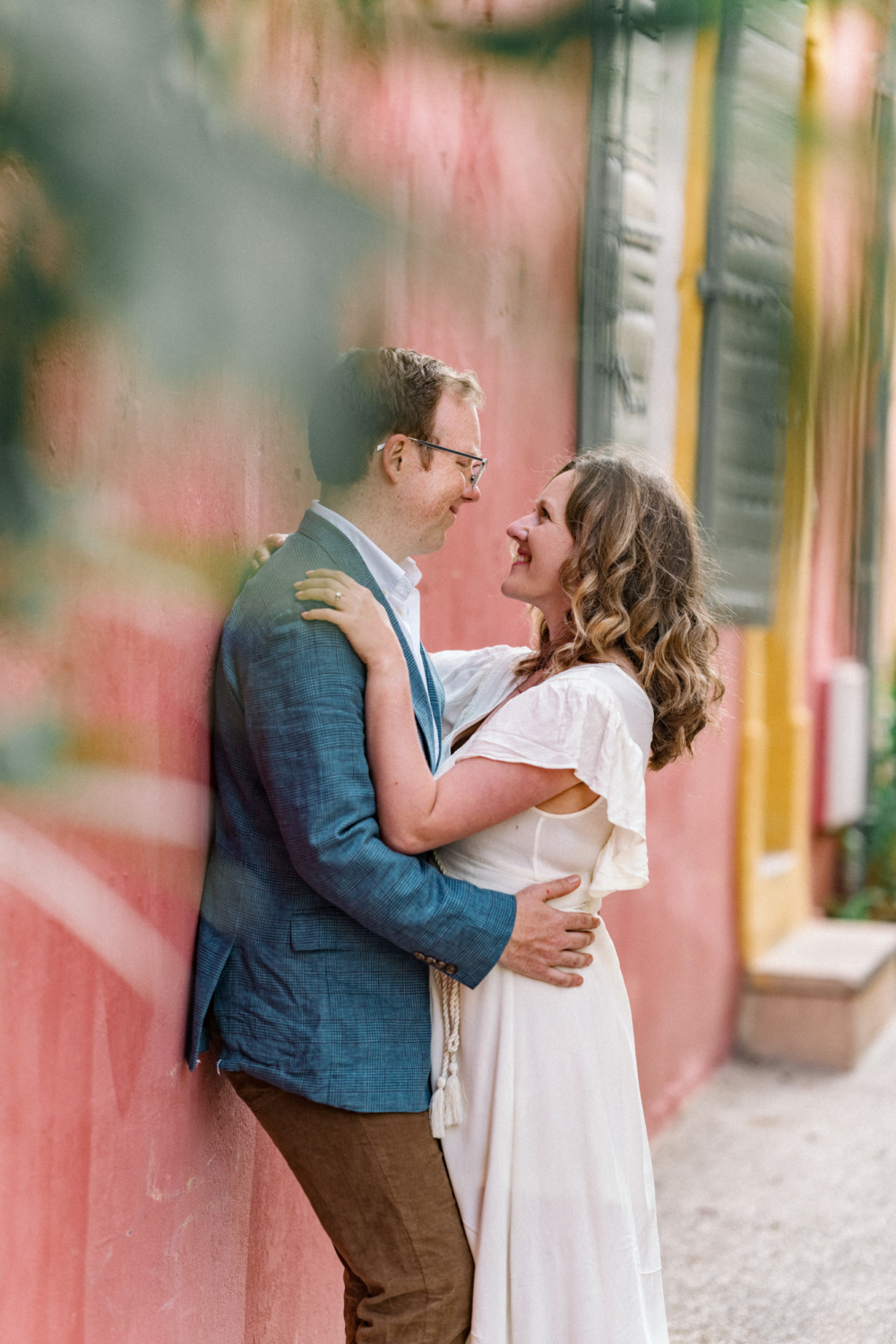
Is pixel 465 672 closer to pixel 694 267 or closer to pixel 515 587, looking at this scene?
pixel 515 587

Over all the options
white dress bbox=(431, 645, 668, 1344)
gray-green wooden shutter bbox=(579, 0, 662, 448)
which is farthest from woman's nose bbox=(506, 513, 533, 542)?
gray-green wooden shutter bbox=(579, 0, 662, 448)

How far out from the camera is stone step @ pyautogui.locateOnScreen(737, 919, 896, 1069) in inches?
226

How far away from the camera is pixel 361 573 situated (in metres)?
2.15

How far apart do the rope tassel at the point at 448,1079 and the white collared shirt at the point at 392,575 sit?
470mm

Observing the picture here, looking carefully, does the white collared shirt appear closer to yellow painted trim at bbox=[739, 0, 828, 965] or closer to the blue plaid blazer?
the blue plaid blazer

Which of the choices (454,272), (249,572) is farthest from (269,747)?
(454,272)

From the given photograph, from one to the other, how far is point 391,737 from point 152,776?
0.34 meters

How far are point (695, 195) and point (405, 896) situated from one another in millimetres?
3676

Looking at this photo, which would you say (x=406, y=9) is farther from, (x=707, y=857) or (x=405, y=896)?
(x=707, y=857)

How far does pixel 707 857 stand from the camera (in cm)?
547

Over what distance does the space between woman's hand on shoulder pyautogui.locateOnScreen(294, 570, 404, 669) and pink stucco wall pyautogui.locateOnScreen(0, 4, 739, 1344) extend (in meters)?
0.21

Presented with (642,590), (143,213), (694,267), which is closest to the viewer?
(143,213)

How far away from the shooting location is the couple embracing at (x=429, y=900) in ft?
6.56

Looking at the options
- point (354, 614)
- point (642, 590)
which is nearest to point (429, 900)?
point (354, 614)
